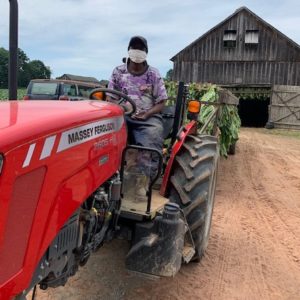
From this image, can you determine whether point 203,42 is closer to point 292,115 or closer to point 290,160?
point 292,115

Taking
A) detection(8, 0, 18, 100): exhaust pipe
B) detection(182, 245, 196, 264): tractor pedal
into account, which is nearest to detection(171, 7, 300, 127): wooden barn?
detection(182, 245, 196, 264): tractor pedal

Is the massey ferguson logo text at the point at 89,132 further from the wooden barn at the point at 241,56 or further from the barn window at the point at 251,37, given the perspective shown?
the barn window at the point at 251,37

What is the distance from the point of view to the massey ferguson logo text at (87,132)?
6.67 ft

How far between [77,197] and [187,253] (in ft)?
4.97

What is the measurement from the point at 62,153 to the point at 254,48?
28623 millimetres

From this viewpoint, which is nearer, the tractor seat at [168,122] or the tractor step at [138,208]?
the tractor step at [138,208]

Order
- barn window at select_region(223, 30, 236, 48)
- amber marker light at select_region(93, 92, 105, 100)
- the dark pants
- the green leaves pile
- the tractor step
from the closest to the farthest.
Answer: the tractor step, amber marker light at select_region(93, 92, 105, 100), the dark pants, the green leaves pile, barn window at select_region(223, 30, 236, 48)

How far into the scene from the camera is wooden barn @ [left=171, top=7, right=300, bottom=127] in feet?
93.7

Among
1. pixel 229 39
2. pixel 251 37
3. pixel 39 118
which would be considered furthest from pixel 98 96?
pixel 251 37

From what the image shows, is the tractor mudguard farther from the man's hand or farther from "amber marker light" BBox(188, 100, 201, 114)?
the man's hand

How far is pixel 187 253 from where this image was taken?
137 inches

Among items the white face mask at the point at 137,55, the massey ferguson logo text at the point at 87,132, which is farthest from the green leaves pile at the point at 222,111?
the massey ferguson logo text at the point at 87,132

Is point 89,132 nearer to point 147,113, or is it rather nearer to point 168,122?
point 147,113

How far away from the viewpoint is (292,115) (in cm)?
2283
